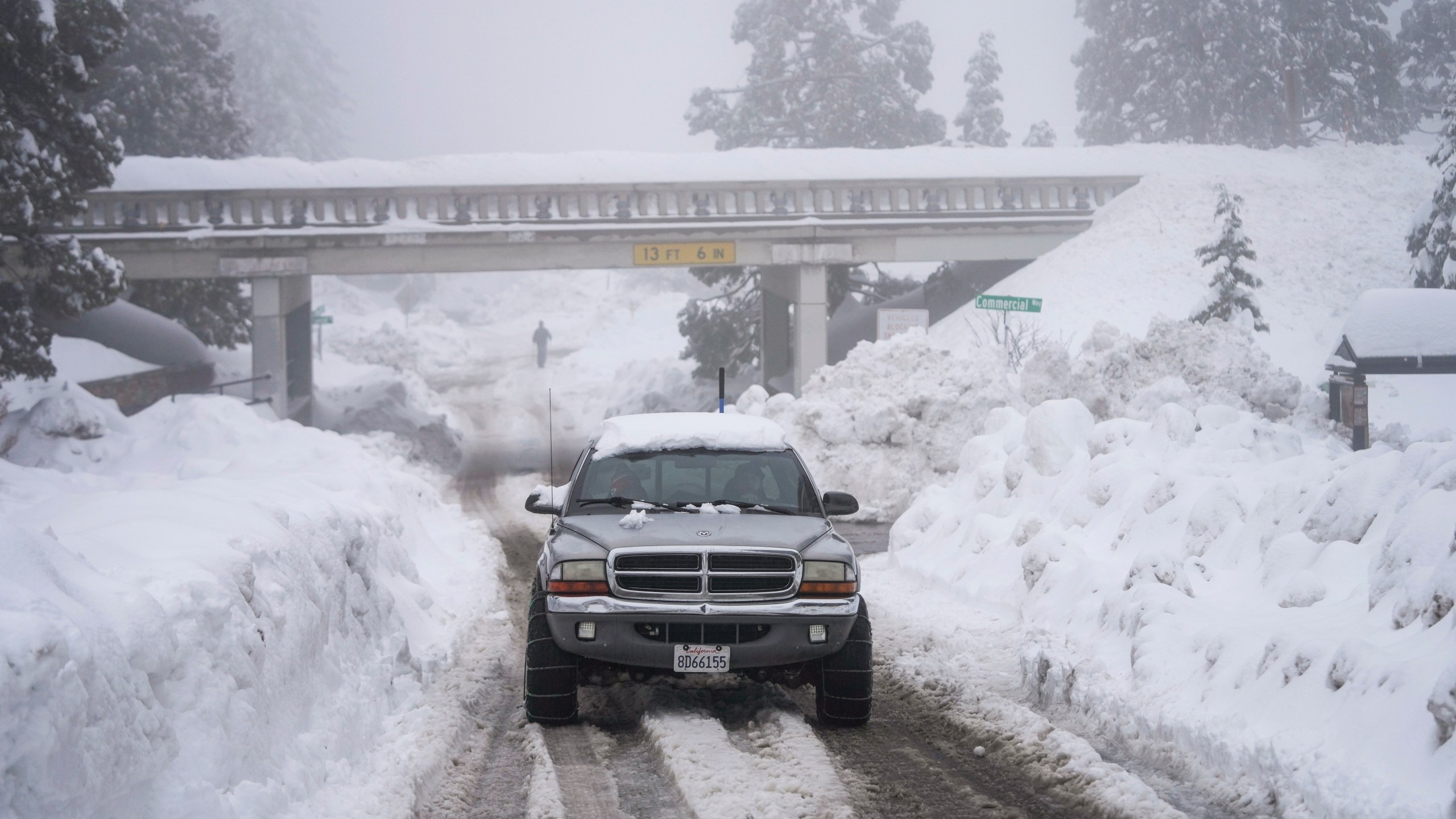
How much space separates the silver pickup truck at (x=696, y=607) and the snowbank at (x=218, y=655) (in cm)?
93

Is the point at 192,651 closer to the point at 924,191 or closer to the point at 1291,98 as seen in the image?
the point at 924,191

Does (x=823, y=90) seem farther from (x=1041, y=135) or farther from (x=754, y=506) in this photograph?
(x=754, y=506)

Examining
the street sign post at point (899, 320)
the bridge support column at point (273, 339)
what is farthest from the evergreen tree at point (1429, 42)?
the bridge support column at point (273, 339)

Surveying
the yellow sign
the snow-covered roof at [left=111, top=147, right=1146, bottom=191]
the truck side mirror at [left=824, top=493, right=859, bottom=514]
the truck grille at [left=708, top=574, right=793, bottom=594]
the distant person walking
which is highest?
the snow-covered roof at [left=111, top=147, right=1146, bottom=191]

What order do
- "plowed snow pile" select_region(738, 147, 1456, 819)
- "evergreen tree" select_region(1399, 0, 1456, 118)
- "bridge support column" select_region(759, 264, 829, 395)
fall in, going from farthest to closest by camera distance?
"evergreen tree" select_region(1399, 0, 1456, 118)
"bridge support column" select_region(759, 264, 829, 395)
"plowed snow pile" select_region(738, 147, 1456, 819)

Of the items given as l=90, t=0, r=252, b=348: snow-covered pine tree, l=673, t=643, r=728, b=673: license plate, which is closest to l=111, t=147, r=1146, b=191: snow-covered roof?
l=90, t=0, r=252, b=348: snow-covered pine tree

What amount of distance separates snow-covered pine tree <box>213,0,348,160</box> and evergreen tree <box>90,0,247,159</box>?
37.2 m

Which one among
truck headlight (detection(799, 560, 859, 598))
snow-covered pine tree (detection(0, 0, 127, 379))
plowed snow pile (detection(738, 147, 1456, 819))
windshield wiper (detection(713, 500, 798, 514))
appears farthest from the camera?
snow-covered pine tree (detection(0, 0, 127, 379))

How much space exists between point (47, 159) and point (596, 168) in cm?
1368

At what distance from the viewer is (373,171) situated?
2947cm

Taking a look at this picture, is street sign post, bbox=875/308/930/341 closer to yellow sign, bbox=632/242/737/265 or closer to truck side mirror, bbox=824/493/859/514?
yellow sign, bbox=632/242/737/265

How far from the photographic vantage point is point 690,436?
8203mm

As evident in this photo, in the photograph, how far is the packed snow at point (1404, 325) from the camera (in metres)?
15.3

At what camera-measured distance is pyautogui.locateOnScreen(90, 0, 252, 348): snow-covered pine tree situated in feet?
115
